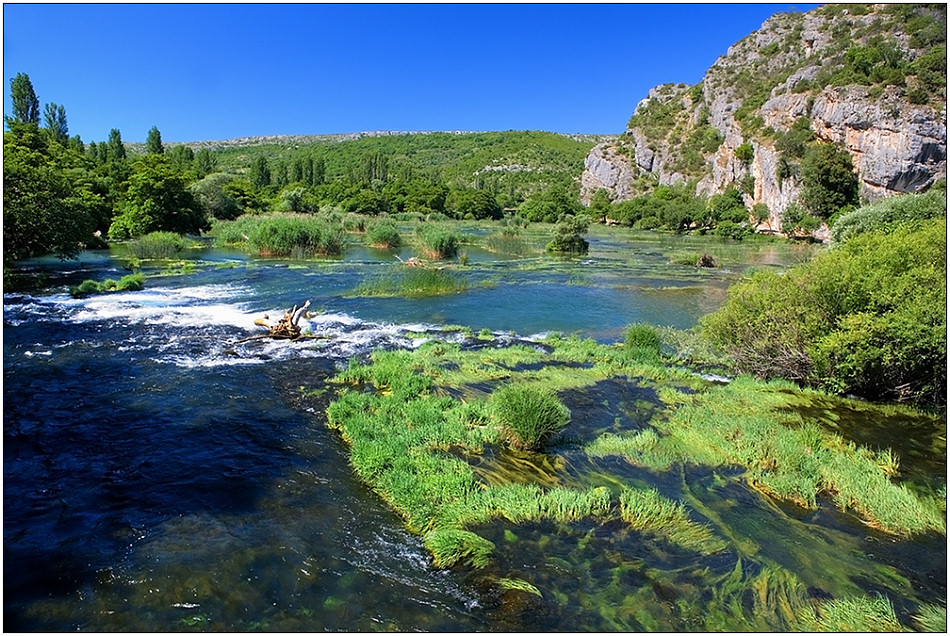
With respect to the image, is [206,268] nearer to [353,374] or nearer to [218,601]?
[353,374]

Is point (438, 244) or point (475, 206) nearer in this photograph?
point (438, 244)

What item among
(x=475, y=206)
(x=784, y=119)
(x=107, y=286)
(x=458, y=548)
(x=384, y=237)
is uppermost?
(x=784, y=119)

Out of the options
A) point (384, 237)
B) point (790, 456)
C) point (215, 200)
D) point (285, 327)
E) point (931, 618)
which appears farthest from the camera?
point (215, 200)

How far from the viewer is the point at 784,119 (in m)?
92.5

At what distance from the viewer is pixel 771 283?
1472cm

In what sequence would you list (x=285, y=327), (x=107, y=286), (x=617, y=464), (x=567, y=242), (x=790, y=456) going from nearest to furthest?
(x=790, y=456)
(x=617, y=464)
(x=285, y=327)
(x=107, y=286)
(x=567, y=242)

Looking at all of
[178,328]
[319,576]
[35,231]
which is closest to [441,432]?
[319,576]

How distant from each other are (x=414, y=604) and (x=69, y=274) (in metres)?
35.3

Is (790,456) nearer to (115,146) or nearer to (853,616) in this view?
(853,616)

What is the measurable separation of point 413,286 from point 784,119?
302ft

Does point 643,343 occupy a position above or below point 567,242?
below

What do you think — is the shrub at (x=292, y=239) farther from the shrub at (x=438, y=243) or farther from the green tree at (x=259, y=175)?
the green tree at (x=259, y=175)

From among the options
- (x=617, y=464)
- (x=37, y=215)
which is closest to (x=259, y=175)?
(x=37, y=215)

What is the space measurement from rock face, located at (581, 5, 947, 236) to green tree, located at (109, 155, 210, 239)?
278 feet
